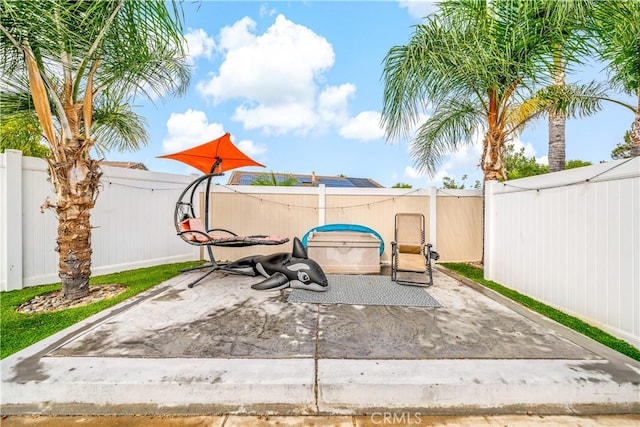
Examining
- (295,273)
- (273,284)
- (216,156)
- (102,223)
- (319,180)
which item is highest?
(319,180)

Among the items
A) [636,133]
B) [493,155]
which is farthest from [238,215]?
[636,133]

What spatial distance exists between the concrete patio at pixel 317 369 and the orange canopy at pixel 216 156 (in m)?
3.52

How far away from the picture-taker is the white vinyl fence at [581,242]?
2.56 meters

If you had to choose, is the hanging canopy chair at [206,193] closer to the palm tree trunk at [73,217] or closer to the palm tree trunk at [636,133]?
the palm tree trunk at [73,217]

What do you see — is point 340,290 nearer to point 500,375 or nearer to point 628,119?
point 500,375

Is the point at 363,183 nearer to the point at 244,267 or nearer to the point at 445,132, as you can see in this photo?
the point at 445,132

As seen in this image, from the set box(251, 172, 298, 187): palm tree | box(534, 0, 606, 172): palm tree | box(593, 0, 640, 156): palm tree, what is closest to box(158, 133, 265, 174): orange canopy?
box(251, 172, 298, 187): palm tree

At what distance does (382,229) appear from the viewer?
6746mm

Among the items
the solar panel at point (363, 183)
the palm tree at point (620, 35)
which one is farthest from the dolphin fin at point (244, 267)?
the solar panel at point (363, 183)

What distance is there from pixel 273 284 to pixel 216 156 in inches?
125

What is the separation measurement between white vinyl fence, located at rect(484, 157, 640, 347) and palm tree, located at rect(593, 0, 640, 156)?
2.39 m

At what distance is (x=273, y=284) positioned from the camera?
13.7 ft

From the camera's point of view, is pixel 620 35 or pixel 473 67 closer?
pixel 620 35

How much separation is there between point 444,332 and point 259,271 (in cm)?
330
